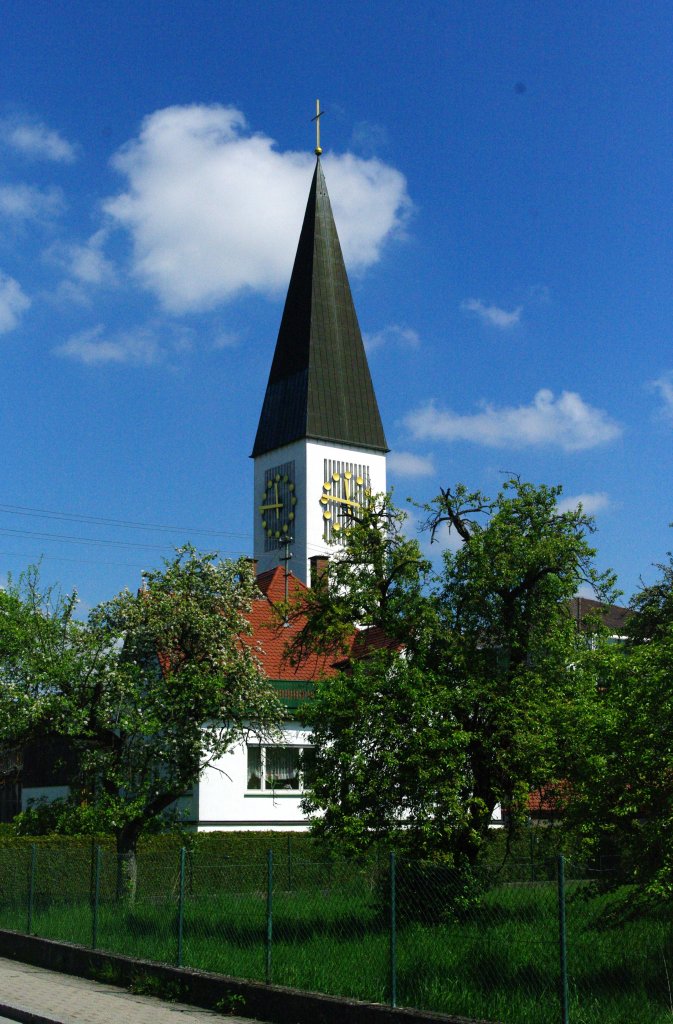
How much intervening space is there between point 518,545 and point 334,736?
3.78 metres

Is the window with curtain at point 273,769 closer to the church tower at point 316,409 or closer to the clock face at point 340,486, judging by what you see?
the church tower at point 316,409

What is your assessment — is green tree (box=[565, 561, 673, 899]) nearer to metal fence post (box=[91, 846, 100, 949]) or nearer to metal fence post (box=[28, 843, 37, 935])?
metal fence post (box=[91, 846, 100, 949])

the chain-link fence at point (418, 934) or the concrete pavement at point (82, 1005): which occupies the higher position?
the chain-link fence at point (418, 934)

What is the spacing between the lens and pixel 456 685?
657 inches

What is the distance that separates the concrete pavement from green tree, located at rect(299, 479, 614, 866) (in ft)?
12.4

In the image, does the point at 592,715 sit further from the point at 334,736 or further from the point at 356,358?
the point at 356,358

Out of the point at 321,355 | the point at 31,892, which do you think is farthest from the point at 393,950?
the point at 321,355

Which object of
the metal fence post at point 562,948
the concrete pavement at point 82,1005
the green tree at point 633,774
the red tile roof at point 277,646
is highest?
the red tile roof at point 277,646

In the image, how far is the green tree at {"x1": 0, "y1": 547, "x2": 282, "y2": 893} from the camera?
21.0 m

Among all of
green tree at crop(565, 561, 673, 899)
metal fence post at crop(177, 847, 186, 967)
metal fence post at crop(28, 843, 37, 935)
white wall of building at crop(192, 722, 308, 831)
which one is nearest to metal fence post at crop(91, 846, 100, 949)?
metal fence post at crop(28, 843, 37, 935)

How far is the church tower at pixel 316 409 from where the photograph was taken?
284 feet

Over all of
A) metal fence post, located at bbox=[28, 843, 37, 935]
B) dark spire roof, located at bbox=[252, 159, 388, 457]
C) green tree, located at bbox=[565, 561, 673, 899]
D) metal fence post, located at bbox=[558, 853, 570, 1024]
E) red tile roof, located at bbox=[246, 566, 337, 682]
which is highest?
dark spire roof, located at bbox=[252, 159, 388, 457]

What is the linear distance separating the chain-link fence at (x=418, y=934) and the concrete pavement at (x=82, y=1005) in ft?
2.07

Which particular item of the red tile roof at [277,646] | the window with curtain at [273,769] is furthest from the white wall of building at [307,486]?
the window with curtain at [273,769]
